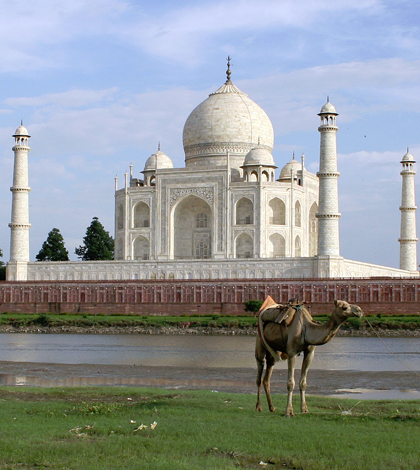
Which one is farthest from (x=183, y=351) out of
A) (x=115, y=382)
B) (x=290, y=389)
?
(x=290, y=389)

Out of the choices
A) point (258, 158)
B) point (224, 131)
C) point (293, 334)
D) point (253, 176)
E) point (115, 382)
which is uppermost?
point (224, 131)

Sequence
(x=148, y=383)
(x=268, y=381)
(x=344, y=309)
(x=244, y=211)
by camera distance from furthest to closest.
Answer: (x=244, y=211) < (x=148, y=383) < (x=268, y=381) < (x=344, y=309)

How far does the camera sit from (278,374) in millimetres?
17125

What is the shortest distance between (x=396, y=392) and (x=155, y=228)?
115 feet

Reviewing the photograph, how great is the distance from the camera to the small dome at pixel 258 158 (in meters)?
48.0

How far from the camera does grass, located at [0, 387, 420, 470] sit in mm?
7309

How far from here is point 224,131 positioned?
50.7 metres

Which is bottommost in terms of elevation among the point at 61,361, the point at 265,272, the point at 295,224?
the point at 61,361

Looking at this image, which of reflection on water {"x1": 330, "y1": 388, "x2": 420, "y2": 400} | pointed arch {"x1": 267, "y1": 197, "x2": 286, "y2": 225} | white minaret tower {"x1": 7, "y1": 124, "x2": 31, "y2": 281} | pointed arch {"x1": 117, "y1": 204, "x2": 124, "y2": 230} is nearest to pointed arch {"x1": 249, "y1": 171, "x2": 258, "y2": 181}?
pointed arch {"x1": 267, "y1": 197, "x2": 286, "y2": 225}

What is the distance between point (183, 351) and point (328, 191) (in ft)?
63.4

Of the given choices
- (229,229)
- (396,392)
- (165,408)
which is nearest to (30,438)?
(165,408)

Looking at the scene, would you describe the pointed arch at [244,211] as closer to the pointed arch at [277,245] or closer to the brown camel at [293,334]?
the pointed arch at [277,245]

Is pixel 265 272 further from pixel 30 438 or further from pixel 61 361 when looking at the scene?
pixel 30 438

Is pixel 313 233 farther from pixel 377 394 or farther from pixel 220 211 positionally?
pixel 377 394
